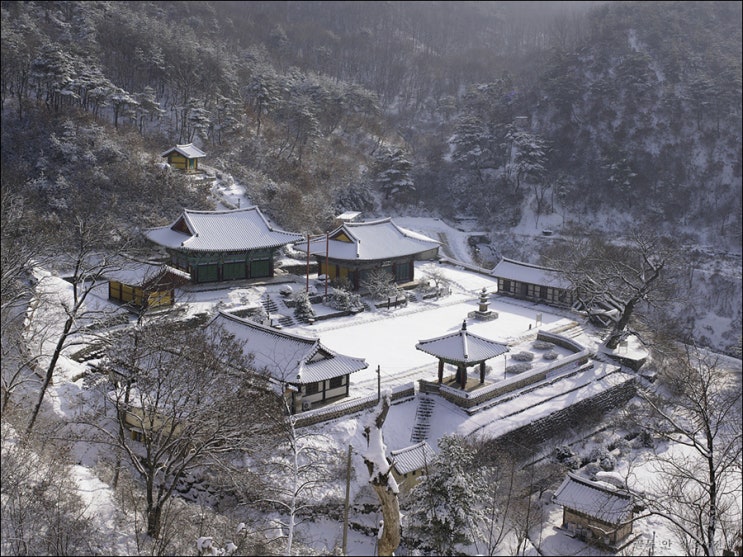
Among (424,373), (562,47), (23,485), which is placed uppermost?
(562,47)

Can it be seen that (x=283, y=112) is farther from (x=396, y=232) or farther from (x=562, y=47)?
(x=562, y=47)

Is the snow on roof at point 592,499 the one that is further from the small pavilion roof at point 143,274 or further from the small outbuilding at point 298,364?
the small pavilion roof at point 143,274

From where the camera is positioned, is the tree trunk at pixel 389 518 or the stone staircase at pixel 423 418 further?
the stone staircase at pixel 423 418

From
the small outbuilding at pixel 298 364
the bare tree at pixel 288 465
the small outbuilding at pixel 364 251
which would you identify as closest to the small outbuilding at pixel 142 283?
→ the small outbuilding at pixel 298 364

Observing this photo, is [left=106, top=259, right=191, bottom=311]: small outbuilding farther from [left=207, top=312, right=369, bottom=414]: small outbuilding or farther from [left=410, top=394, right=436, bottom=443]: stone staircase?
[left=410, top=394, right=436, bottom=443]: stone staircase

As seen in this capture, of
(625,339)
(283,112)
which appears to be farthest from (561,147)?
(625,339)

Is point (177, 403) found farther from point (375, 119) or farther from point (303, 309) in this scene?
point (375, 119)

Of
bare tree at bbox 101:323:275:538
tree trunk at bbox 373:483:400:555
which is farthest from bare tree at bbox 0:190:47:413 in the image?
tree trunk at bbox 373:483:400:555

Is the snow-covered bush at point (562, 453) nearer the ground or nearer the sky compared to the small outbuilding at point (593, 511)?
nearer the ground
